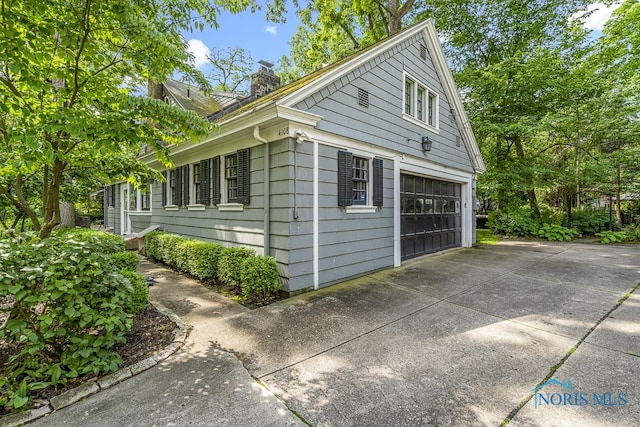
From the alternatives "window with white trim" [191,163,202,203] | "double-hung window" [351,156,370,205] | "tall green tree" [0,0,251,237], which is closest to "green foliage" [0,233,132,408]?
"tall green tree" [0,0,251,237]

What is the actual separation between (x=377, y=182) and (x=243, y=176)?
287 centimetres

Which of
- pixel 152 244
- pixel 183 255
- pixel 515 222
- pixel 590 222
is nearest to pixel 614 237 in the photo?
pixel 590 222

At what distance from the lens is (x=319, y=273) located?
5289 millimetres

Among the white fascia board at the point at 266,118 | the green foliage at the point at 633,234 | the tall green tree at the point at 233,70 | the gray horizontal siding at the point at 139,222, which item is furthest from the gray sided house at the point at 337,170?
the tall green tree at the point at 233,70

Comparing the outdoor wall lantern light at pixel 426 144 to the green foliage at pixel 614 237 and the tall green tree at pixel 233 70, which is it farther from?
the tall green tree at pixel 233 70

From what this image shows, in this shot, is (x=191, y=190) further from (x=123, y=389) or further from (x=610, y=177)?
(x=610, y=177)

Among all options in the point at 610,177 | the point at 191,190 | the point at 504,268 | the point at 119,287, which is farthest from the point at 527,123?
the point at 119,287

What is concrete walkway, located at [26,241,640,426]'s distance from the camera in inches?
84.2

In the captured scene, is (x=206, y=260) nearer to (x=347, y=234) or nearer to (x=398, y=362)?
(x=347, y=234)

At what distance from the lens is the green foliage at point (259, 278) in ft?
15.4

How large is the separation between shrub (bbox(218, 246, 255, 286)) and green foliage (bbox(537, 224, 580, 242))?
486 inches

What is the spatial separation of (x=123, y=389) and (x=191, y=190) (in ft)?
19.4

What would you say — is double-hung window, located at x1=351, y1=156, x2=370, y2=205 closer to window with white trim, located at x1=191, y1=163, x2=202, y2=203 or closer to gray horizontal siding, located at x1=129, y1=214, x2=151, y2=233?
window with white trim, located at x1=191, y1=163, x2=202, y2=203

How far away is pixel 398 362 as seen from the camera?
283 cm
